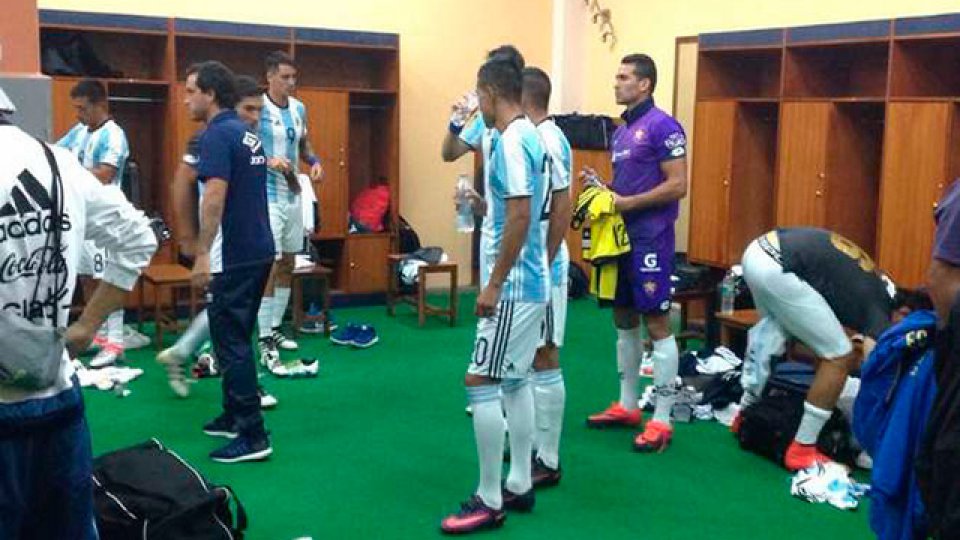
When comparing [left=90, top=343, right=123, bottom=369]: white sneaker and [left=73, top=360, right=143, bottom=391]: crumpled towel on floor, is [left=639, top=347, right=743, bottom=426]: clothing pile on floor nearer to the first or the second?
[left=73, top=360, right=143, bottom=391]: crumpled towel on floor

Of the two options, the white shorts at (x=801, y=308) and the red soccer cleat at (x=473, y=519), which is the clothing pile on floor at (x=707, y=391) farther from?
the red soccer cleat at (x=473, y=519)

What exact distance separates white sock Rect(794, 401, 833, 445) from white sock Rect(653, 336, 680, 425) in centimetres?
56

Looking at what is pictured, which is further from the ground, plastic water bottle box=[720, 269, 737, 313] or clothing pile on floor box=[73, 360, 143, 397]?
plastic water bottle box=[720, 269, 737, 313]

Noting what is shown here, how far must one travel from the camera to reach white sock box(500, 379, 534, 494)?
11.8 feet

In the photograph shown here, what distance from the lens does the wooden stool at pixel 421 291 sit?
7195mm

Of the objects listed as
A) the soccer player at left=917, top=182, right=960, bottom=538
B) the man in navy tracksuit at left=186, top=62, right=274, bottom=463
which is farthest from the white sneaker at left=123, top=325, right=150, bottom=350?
the soccer player at left=917, top=182, right=960, bottom=538

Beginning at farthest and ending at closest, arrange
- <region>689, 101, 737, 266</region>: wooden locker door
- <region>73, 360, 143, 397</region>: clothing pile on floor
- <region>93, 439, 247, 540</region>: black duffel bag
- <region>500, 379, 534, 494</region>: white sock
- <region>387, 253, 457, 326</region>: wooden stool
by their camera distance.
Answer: <region>387, 253, 457, 326</region>: wooden stool, <region>689, 101, 737, 266</region>: wooden locker door, <region>73, 360, 143, 397</region>: clothing pile on floor, <region>500, 379, 534, 494</region>: white sock, <region>93, 439, 247, 540</region>: black duffel bag

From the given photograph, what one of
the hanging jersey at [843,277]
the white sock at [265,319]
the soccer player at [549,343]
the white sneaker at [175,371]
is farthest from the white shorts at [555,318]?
the white sock at [265,319]

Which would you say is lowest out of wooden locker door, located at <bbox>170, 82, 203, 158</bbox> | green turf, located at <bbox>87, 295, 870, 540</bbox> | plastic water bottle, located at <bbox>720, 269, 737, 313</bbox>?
green turf, located at <bbox>87, 295, 870, 540</bbox>

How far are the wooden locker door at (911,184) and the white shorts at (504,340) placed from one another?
3.14 m

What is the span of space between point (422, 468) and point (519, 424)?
771mm

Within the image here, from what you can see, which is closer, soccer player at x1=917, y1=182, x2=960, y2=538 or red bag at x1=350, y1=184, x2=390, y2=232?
soccer player at x1=917, y1=182, x2=960, y2=538

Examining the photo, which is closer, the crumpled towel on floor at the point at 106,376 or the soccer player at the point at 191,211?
the soccer player at the point at 191,211

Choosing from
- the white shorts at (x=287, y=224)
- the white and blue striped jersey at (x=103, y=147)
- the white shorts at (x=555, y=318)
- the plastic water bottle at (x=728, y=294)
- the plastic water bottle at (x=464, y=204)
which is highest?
the white and blue striped jersey at (x=103, y=147)
